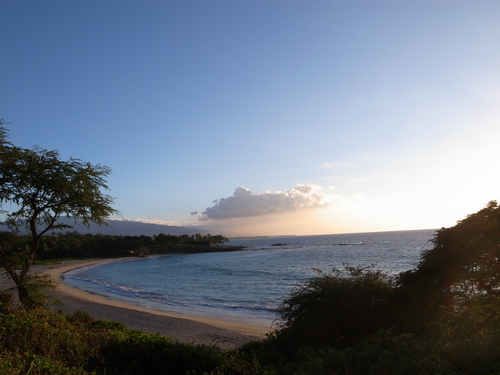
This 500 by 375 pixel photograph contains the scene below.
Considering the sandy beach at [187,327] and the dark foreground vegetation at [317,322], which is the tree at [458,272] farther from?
the sandy beach at [187,327]

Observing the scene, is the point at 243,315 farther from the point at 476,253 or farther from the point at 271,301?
the point at 476,253

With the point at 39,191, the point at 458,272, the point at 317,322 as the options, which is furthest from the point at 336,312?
the point at 39,191

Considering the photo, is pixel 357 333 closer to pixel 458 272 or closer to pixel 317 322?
pixel 317 322

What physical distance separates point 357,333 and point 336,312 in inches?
28.7

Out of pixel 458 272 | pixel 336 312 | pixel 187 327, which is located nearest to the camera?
pixel 458 272

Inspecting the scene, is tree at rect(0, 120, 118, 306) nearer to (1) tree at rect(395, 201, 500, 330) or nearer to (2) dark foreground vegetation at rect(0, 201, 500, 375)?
(2) dark foreground vegetation at rect(0, 201, 500, 375)

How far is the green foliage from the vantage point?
9423mm

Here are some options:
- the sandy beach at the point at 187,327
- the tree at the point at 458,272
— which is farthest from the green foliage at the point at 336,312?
the sandy beach at the point at 187,327

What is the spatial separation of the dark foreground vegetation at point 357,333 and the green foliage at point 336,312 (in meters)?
0.03

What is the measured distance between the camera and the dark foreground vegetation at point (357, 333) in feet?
15.6

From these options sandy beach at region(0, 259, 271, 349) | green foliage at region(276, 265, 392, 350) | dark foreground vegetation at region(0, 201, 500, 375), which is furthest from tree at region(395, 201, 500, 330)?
sandy beach at region(0, 259, 271, 349)

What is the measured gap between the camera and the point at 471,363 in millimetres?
4383

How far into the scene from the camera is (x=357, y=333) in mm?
9469

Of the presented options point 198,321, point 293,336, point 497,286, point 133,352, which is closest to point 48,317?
point 133,352
